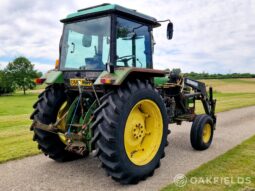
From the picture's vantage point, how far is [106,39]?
16.8 feet

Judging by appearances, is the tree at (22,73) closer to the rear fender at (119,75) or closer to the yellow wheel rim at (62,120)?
the yellow wheel rim at (62,120)

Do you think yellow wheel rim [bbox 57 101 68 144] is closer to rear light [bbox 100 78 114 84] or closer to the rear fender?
the rear fender

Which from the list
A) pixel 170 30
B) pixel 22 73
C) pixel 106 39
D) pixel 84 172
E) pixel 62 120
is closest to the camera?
pixel 106 39

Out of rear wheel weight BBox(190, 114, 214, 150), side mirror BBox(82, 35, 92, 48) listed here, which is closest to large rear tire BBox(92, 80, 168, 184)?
side mirror BBox(82, 35, 92, 48)

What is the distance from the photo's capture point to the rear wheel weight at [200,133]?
677cm

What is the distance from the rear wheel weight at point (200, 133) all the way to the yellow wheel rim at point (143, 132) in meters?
1.70

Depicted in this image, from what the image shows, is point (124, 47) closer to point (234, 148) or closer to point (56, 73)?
point (56, 73)

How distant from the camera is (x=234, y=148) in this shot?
22.6ft

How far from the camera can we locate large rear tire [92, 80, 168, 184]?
4438 millimetres

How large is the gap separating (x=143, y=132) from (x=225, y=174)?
1508 millimetres

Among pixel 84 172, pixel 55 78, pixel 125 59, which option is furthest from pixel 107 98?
pixel 84 172

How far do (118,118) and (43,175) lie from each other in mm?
1701

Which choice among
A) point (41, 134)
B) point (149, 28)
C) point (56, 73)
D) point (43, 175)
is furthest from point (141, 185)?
point (149, 28)

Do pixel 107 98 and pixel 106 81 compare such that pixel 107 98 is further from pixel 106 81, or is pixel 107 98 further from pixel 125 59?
pixel 125 59
